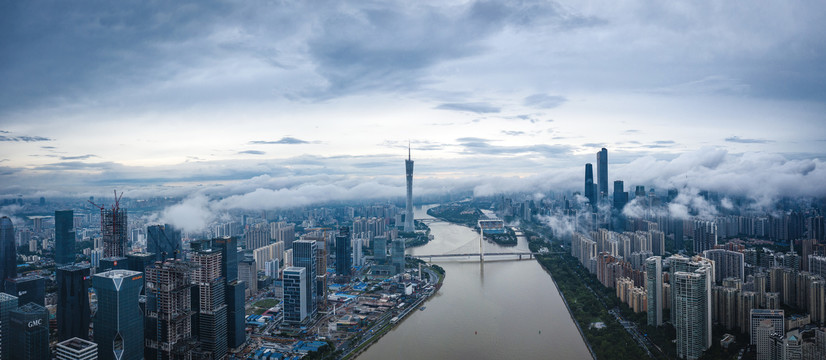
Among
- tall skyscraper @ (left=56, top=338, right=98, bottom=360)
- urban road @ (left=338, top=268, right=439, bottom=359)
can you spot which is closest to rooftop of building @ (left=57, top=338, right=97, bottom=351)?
tall skyscraper @ (left=56, top=338, right=98, bottom=360)

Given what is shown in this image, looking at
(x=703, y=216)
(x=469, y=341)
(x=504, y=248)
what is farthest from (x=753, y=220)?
(x=469, y=341)

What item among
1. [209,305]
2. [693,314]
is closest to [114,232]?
[209,305]

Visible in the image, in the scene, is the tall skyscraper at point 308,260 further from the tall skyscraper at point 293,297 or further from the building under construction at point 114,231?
the building under construction at point 114,231

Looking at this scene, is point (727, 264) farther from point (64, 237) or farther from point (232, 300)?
point (64, 237)

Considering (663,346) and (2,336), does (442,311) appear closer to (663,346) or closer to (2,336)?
(663,346)

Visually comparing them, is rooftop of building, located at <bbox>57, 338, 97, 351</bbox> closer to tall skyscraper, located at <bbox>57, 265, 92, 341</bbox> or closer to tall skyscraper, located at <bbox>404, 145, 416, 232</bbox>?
tall skyscraper, located at <bbox>57, 265, 92, 341</bbox>
